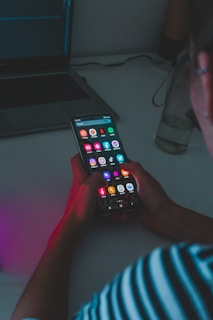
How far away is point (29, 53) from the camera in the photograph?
96 centimetres

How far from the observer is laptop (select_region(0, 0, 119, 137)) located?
0.85 meters

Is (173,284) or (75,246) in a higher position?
(75,246)

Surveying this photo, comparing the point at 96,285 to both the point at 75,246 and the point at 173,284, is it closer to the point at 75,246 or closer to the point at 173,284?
the point at 75,246

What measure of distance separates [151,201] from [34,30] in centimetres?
50

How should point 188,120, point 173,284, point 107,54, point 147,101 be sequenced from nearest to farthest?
point 173,284, point 188,120, point 147,101, point 107,54

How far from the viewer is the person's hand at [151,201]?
68 centimetres

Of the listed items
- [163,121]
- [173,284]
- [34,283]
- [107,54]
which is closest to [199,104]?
[173,284]

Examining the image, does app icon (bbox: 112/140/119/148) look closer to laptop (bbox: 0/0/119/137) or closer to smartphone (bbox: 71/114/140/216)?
smartphone (bbox: 71/114/140/216)

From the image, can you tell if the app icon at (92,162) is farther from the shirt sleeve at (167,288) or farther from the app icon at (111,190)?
the shirt sleeve at (167,288)

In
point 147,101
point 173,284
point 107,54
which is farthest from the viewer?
point 107,54

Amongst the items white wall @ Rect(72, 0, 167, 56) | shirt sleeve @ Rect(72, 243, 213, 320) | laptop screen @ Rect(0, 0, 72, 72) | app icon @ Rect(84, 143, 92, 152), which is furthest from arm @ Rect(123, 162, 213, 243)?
white wall @ Rect(72, 0, 167, 56)

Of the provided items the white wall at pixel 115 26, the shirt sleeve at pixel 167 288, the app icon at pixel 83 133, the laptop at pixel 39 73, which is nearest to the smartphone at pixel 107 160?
the app icon at pixel 83 133

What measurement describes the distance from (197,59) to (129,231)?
0.32m

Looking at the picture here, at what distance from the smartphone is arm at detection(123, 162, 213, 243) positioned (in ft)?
0.06
